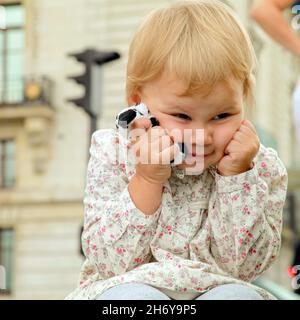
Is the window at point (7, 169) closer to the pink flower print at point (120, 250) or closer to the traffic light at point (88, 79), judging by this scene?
the traffic light at point (88, 79)

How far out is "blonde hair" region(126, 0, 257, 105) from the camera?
1.48 m

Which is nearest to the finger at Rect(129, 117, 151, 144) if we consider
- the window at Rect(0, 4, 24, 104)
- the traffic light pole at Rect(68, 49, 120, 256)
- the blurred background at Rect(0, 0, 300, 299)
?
the traffic light pole at Rect(68, 49, 120, 256)

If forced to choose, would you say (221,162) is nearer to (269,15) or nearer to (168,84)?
(168,84)

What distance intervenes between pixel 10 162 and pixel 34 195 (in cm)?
71

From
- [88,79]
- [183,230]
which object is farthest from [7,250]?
[183,230]

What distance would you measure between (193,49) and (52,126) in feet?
46.0

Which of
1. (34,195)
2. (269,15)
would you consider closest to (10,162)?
(34,195)

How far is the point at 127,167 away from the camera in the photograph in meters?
1.59

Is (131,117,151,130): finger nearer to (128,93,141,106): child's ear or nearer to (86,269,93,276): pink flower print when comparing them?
(128,93,141,106): child's ear

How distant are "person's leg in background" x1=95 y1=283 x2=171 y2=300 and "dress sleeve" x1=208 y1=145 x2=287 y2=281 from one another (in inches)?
5.3

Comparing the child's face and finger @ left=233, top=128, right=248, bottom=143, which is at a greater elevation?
the child's face

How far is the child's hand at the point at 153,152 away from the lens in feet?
4.77

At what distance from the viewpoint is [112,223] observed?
1.51 metres
